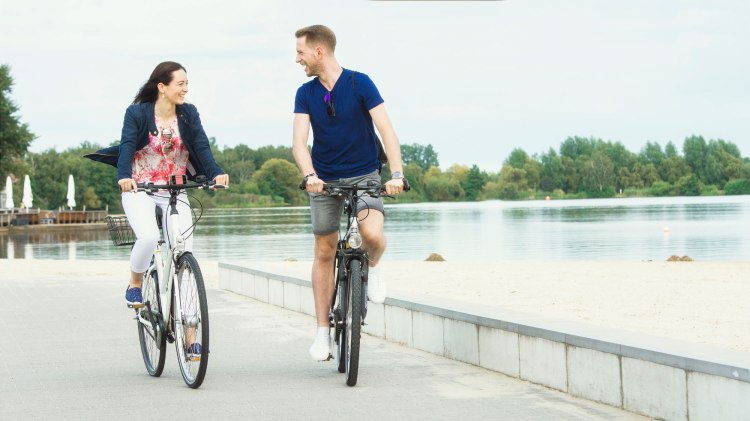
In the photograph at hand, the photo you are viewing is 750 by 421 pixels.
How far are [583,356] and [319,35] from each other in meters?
2.30

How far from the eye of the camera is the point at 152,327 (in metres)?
6.57

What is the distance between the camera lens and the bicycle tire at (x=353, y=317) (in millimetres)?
5883

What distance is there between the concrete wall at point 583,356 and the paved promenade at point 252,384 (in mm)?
101

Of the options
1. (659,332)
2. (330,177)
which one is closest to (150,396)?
(330,177)

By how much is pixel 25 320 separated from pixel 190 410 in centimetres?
512

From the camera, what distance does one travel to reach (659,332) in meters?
8.68

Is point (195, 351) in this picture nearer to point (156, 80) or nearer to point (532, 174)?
point (156, 80)

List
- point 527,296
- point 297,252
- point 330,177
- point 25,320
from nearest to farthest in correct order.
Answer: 1. point 330,177
2. point 25,320
3. point 527,296
4. point 297,252

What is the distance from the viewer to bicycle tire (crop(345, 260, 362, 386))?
232 inches

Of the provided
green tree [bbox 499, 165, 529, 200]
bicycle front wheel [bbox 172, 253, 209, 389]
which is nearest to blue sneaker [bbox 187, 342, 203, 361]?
bicycle front wheel [bbox 172, 253, 209, 389]

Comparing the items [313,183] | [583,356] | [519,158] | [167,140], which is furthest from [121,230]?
[519,158]

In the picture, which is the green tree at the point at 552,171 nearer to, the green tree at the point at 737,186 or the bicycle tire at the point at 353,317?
the green tree at the point at 737,186

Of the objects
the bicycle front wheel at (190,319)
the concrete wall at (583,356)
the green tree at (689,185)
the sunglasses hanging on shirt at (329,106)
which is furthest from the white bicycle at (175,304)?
the green tree at (689,185)

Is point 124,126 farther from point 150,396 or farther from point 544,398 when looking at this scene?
point 544,398
